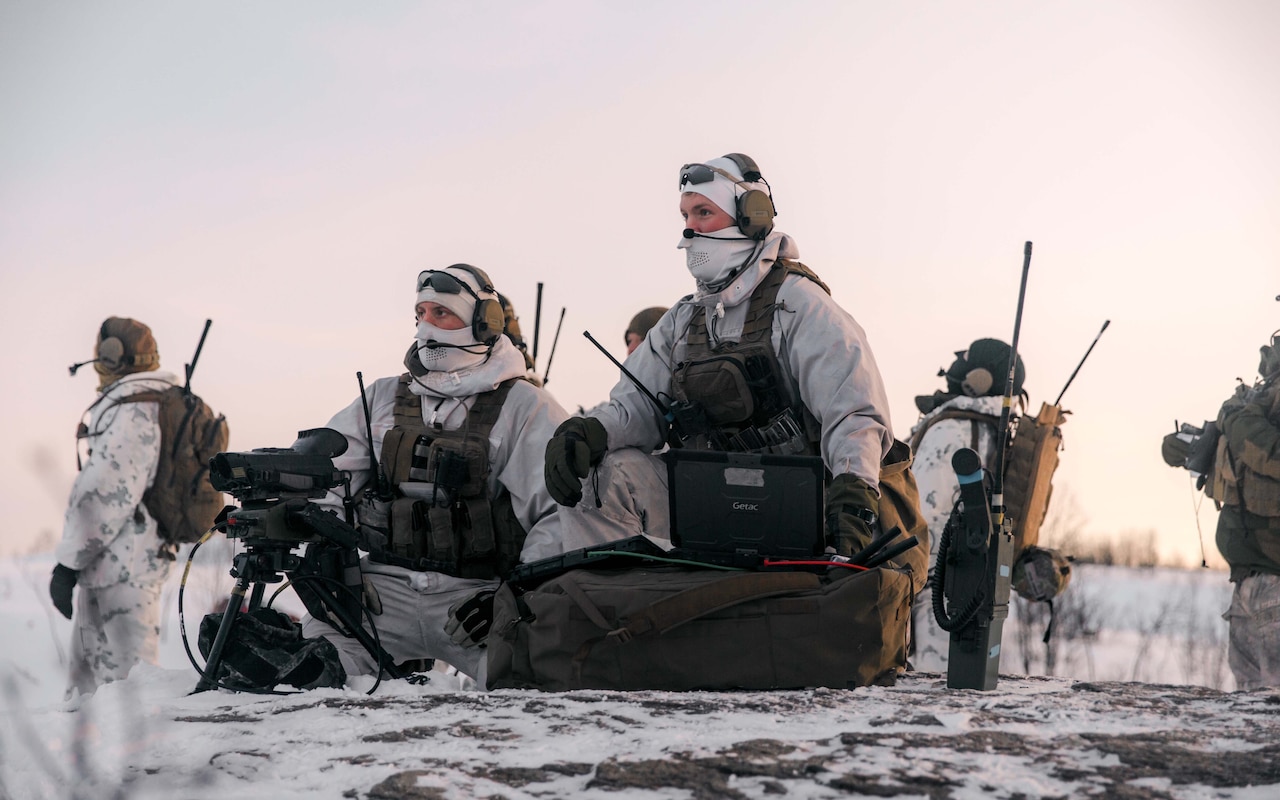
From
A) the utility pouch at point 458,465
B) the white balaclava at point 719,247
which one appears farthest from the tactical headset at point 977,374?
the utility pouch at point 458,465

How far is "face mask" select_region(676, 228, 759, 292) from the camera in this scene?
4.88 metres

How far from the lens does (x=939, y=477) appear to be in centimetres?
686

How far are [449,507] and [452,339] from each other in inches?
31.0

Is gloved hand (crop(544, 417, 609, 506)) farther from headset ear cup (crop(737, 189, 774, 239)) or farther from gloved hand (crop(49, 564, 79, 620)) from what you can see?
gloved hand (crop(49, 564, 79, 620))

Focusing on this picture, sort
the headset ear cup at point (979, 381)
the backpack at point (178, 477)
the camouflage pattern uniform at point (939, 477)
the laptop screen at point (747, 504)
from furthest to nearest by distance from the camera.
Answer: the backpack at point (178, 477)
the headset ear cup at point (979, 381)
the camouflage pattern uniform at point (939, 477)
the laptop screen at point (747, 504)

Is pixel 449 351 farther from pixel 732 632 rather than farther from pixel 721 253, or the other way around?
pixel 732 632

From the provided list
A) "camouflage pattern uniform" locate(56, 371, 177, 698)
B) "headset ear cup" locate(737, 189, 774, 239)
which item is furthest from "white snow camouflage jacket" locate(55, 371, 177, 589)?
"headset ear cup" locate(737, 189, 774, 239)

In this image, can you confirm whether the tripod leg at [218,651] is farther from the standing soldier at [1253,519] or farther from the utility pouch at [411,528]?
the standing soldier at [1253,519]

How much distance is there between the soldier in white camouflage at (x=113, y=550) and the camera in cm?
764

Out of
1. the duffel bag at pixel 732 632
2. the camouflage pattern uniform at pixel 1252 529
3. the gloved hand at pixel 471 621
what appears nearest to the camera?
the duffel bag at pixel 732 632

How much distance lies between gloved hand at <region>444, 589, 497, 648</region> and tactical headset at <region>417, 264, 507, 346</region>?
1.56 m

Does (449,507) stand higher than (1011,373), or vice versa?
(1011,373)

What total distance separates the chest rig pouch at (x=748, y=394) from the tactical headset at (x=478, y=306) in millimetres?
1207

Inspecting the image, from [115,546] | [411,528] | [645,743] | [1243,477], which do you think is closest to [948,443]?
[1243,477]
